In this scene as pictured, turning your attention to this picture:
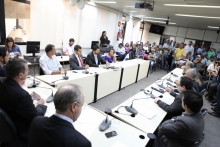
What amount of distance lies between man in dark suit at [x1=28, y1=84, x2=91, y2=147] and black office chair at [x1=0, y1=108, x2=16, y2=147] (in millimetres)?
479

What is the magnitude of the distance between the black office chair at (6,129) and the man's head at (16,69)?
34 centimetres

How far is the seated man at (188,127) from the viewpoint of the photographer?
4.58 feet

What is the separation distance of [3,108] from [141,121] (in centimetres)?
146

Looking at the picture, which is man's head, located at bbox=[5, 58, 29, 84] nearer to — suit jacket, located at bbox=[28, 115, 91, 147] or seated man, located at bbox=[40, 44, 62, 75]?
suit jacket, located at bbox=[28, 115, 91, 147]

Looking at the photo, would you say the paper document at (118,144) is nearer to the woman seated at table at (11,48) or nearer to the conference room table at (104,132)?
the conference room table at (104,132)

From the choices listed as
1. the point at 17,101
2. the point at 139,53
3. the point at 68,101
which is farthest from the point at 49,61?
the point at 139,53

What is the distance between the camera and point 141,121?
177cm

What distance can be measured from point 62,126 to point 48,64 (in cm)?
266

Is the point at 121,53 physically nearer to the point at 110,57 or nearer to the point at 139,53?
the point at 139,53

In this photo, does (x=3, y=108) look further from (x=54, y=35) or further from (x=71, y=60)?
(x=54, y=35)

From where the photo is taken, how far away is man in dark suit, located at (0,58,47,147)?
1280mm

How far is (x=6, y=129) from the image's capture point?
1276 millimetres

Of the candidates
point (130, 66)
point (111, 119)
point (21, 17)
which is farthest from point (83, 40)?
point (111, 119)

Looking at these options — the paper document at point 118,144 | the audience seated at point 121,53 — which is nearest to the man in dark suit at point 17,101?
the paper document at point 118,144
